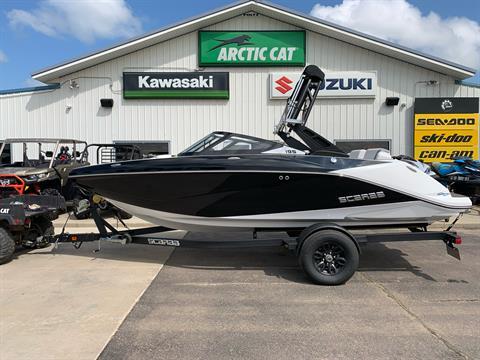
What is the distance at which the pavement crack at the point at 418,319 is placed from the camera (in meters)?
3.17

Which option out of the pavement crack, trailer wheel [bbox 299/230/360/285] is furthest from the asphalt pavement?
trailer wheel [bbox 299/230/360/285]

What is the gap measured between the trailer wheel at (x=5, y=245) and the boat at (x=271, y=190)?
121cm

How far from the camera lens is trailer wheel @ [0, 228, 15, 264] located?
18.0ft

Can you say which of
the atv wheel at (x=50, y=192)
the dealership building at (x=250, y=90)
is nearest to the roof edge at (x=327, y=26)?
the dealership building at (x=250, y=90)

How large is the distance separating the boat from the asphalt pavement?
26.7 inches

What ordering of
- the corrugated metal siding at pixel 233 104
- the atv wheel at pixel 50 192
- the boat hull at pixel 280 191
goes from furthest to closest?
the corrugated metal siding at pixel 233 104 < the atv wheel at pixel 50 192 < the boat hull at pixel 280 191

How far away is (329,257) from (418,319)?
1.26 metres

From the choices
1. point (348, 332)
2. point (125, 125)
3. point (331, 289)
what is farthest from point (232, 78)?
point (348, 332)

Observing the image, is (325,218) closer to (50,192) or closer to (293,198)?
(293,198)

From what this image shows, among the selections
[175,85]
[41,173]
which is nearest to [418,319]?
[41,173]

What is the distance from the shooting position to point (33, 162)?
979cm

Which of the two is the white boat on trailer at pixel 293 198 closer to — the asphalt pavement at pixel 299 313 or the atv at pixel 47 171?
the asphalt pavement at pixel 299 313

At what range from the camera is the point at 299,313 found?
395cm

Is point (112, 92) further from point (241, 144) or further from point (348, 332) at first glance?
point (348, 332)
